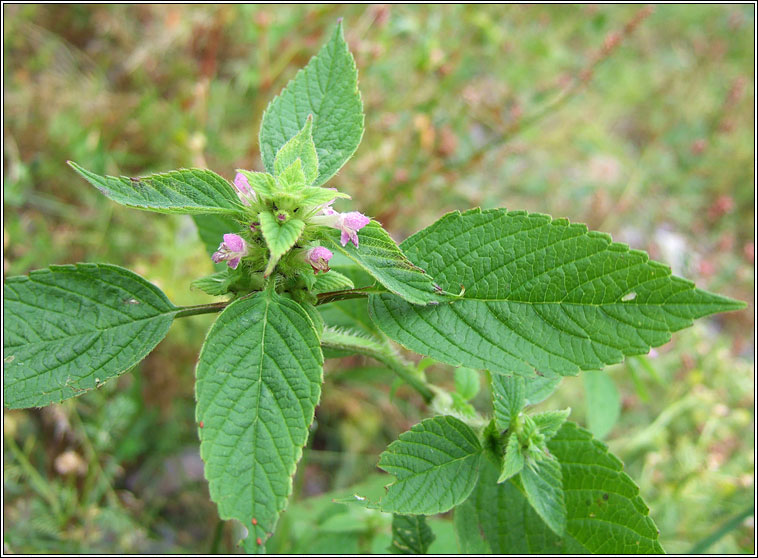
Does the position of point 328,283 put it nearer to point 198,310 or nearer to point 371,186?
point 198,310

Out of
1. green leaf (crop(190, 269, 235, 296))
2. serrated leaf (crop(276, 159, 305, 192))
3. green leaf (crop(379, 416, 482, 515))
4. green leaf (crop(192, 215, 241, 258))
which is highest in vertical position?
green leaf (crop(192, 215, 241, 258))

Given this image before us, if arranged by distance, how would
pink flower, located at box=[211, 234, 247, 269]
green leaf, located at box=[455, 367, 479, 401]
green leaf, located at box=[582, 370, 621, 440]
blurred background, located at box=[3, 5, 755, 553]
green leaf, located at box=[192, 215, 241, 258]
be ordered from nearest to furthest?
pink flower, located at box=[211, 234, 247, 269] < green leaf, located at box=[192, 215, 241, 258] < green leaf, located at box=[455, 367, 479, 401] < green leaf, located at box=[582, 370, 621, 440] < blurred background, located at box=[3, 5, 755, 553]

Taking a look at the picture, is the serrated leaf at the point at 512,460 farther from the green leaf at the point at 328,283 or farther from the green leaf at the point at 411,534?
the green leaf at the point at 328,283

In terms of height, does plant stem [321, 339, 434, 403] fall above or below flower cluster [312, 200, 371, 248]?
below

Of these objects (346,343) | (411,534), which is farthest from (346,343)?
(411,534)

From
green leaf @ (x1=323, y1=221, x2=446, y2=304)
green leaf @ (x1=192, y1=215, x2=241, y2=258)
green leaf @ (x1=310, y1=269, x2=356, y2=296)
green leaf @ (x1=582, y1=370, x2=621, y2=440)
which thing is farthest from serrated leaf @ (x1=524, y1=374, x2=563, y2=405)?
green leaf @ (x1=192, y1=215, x2=241, y2=258)

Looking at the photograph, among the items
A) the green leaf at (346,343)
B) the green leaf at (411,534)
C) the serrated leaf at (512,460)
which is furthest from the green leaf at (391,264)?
the green leaf at (411,534)

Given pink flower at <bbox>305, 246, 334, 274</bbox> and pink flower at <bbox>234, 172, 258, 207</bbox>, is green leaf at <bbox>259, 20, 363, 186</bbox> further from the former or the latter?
pink flower at <bbox>305, 246, 334, 274</bbox>
